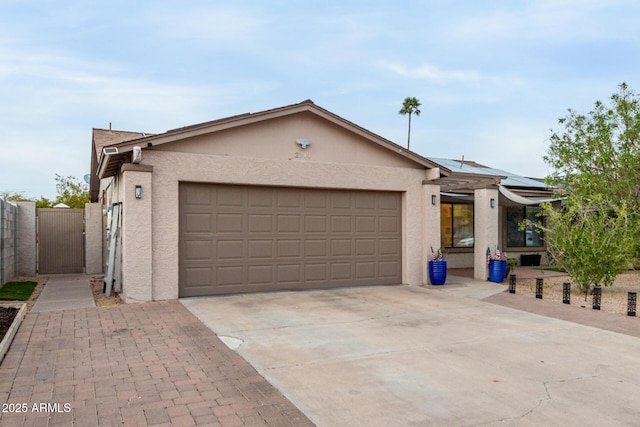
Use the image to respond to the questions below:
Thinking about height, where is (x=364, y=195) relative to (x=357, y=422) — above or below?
above

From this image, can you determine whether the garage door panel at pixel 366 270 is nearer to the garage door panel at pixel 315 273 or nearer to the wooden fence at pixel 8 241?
the garage door panel at pixel 315 273

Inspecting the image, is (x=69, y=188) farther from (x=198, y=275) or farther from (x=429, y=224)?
(x=429, y=224)

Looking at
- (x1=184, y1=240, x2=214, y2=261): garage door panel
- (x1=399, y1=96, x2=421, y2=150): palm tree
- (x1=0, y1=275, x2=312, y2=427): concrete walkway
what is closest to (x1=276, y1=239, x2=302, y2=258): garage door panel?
(x1=184, y1=240, x2=214, y2=261): garage door panel

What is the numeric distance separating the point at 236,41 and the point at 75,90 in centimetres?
706

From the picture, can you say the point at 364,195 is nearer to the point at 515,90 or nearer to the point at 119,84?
the point at 515,90

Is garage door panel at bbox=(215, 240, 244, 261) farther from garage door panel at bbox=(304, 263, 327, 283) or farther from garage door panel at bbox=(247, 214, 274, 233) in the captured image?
garage door panel at bbox=(304, 263, 327, 283)

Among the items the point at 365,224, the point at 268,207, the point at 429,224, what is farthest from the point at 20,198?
the point at 429,224

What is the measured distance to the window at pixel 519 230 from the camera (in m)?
18.1

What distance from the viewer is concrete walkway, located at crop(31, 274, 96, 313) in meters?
8.80

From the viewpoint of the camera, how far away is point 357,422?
153 inches

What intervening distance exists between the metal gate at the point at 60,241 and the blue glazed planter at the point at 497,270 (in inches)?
488

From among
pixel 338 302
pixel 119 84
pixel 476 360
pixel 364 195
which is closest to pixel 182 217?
pixel 338 302

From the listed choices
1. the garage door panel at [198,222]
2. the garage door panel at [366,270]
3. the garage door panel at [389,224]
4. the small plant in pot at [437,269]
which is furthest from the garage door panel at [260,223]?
the small plant in pot at [437,269]

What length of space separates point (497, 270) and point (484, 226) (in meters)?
1.21
